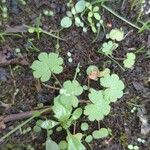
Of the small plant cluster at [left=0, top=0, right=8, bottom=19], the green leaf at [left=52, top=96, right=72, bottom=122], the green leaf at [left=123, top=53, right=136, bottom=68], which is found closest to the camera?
the green leaf at [left=52, top=96, right=72, bottom=122]

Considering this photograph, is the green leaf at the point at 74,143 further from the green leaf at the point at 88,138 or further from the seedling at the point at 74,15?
the seedling at the point at 74,15

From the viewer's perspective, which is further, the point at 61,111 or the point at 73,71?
the point at 73,71

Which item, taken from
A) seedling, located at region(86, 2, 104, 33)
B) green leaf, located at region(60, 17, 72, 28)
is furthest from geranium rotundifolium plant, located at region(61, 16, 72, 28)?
seedling, located at region(86, 2, 104, 33)

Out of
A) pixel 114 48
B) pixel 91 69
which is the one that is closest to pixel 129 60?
pixel 114 48

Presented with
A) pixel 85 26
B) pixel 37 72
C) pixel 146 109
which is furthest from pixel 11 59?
pixel 146 109

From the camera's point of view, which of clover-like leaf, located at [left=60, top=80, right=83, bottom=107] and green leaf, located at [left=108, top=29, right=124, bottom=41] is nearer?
clover-like leaf, located at [left=60, top=80, right=83, bottom=107]

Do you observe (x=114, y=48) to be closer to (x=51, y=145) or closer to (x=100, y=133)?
(x=100, y=133)

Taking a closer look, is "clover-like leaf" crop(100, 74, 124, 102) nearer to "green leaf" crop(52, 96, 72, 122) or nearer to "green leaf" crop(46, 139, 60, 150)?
"green leaf" crop(52, 96, 72, 122)
